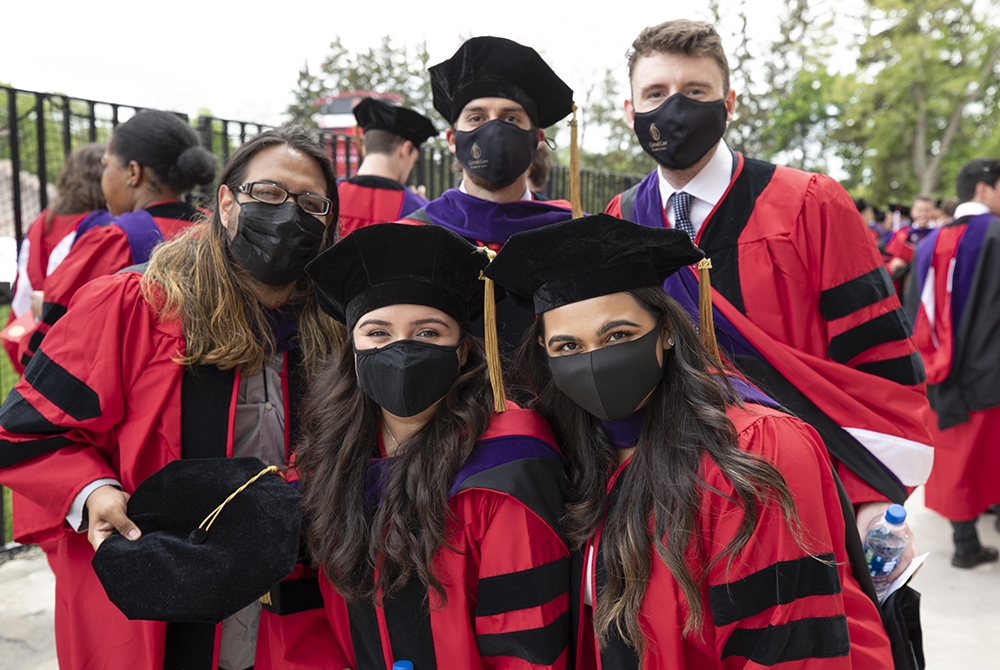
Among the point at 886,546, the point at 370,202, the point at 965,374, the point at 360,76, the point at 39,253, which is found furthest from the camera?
the point at 360,76

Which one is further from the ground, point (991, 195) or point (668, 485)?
point (991, 195)

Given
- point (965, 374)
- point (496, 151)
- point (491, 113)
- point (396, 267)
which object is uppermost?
point (491, 113)

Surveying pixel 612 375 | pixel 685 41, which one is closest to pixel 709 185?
pixel 685 41

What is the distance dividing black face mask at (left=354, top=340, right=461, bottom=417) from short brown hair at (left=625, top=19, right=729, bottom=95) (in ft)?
4.09

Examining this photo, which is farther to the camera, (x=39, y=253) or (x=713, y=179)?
(x=39, y=253)

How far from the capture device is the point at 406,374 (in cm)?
193

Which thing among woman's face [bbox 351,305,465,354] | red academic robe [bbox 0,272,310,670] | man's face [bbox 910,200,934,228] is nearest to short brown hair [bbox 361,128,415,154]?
→ red academic robe [bbox 0,272,310,670]

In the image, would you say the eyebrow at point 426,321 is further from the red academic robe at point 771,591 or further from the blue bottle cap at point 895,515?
the blue bottle cap at point 895,515

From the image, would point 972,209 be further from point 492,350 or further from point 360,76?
point 360,76

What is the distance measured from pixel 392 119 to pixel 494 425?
3283mm

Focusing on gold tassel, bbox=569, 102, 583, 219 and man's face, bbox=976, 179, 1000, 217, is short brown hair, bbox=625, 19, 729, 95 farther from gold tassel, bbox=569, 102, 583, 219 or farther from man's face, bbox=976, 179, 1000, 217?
man's face, bbox=976, 179, 1000, 217

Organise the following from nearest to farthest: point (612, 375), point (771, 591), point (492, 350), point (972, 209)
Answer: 1. point (771, 591)
2. point (612, 375)
3. point (492, 350)
4. point (972, 209)

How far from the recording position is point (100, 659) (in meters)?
2.12

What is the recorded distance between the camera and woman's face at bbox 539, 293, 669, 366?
1824mm
